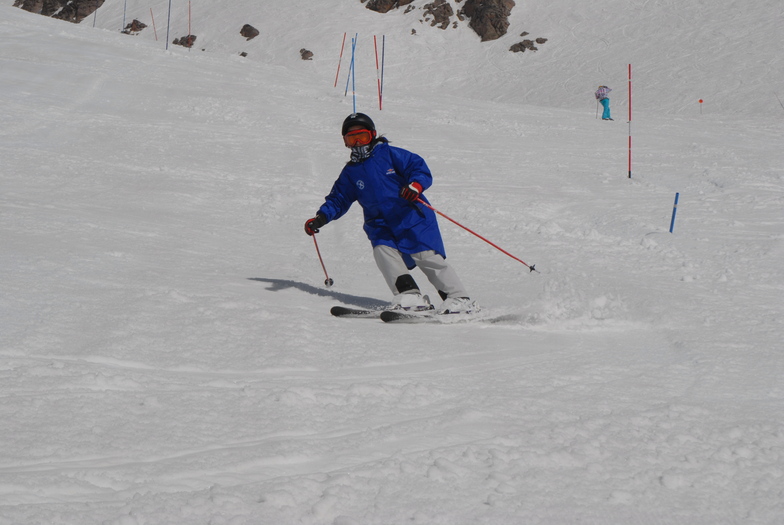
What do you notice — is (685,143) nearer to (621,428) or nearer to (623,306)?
(623,306)

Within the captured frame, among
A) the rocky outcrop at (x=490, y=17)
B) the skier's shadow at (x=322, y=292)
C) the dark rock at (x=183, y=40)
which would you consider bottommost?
the skier's shadow at (x=322, y=292)

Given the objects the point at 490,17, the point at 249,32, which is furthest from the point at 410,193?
the point at 249,32

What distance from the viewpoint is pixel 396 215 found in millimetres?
5383

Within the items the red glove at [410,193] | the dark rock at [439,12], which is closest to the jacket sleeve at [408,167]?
the red glove at [410,193]

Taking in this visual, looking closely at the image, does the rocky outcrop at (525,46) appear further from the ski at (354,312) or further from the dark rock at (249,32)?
the ski at (354,312)

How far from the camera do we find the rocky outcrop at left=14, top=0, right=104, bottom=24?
178 feet

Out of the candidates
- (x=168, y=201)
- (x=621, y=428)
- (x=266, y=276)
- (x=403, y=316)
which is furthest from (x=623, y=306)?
(x=168, y=201)

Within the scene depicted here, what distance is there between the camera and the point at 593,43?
34219mm

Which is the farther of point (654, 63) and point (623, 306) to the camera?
point (654, 63)

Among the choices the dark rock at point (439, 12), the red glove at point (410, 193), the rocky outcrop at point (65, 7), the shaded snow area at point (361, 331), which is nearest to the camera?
the shaded snow area at point (361, 331)

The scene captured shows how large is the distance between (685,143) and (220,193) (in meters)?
8.79

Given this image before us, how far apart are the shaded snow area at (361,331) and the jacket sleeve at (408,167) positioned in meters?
1.06

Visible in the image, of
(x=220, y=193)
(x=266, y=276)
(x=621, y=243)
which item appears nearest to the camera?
(x=266, y=276)

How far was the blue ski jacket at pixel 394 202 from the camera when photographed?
5328mm
